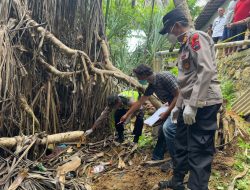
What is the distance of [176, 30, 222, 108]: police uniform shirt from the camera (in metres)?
2.71

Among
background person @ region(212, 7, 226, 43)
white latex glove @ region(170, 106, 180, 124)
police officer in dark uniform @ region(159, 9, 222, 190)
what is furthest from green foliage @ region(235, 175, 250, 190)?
background person @ region(212, 7, 226, 43)

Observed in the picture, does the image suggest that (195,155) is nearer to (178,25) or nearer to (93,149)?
(178,25)

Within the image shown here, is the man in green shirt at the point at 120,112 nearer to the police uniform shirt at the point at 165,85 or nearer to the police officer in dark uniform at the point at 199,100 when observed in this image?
the police uniform shirt at the point at 165,85

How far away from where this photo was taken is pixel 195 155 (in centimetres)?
284

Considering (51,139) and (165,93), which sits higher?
(165,93)

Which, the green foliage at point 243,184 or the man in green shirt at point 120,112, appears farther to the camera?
the man in green shirt at point 120,112

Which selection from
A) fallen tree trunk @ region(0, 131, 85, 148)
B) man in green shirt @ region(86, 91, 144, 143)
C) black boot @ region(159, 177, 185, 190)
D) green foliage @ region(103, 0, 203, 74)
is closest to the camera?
black boot @ region(159, 177, 185, 190)

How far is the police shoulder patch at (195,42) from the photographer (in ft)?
9.10

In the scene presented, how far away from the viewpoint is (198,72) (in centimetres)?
275

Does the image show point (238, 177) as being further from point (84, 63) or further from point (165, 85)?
point (84, 63)

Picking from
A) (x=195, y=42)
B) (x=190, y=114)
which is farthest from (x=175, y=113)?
(x=195, y=42)

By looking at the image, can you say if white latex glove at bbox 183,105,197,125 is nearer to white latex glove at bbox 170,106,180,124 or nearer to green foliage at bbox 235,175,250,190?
white latex glove at bbox 170,106,180,124

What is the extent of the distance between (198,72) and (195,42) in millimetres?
278

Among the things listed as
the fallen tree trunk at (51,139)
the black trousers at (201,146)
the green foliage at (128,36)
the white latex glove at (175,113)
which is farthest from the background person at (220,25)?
the black trousers at (201,146)
